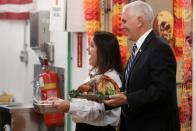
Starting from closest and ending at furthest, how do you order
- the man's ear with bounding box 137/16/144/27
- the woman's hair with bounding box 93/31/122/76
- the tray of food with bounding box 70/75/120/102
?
the man's ear with bounding box 137/16/144/27 < the tray of food with bounding box 70/75/120/102 < the woman's hair with bounding box 93/31/122/76

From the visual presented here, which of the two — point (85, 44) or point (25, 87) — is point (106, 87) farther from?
point (25, 87)

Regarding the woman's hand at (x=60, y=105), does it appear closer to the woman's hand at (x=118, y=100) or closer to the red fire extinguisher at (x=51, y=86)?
the woman's hand at (x=118, y=100)

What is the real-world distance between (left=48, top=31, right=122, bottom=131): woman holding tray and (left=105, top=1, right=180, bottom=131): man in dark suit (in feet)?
1.29

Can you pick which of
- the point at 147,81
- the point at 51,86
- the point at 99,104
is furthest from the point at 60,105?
the point at 51,86

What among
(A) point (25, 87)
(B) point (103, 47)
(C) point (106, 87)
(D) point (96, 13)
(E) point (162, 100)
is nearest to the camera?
(E) point (162, 100)

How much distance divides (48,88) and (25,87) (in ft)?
4.98

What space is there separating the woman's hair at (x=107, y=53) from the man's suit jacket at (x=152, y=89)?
0.49 meters

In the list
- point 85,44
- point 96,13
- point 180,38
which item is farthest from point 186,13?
point 85,44

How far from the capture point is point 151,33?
110 inches

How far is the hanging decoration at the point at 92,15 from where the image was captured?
171 inches

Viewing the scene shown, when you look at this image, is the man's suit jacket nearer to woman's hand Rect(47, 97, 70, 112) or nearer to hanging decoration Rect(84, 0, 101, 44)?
woman's hand Rect(47, 97, 70, 112)

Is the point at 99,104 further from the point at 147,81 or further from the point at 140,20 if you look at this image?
the point at 140,20

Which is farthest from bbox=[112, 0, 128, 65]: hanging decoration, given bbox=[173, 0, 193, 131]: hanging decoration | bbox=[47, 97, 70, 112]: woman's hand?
bbox=[47, 97, 70, 112]: woman's hand

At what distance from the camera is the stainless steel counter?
513 centimetres
